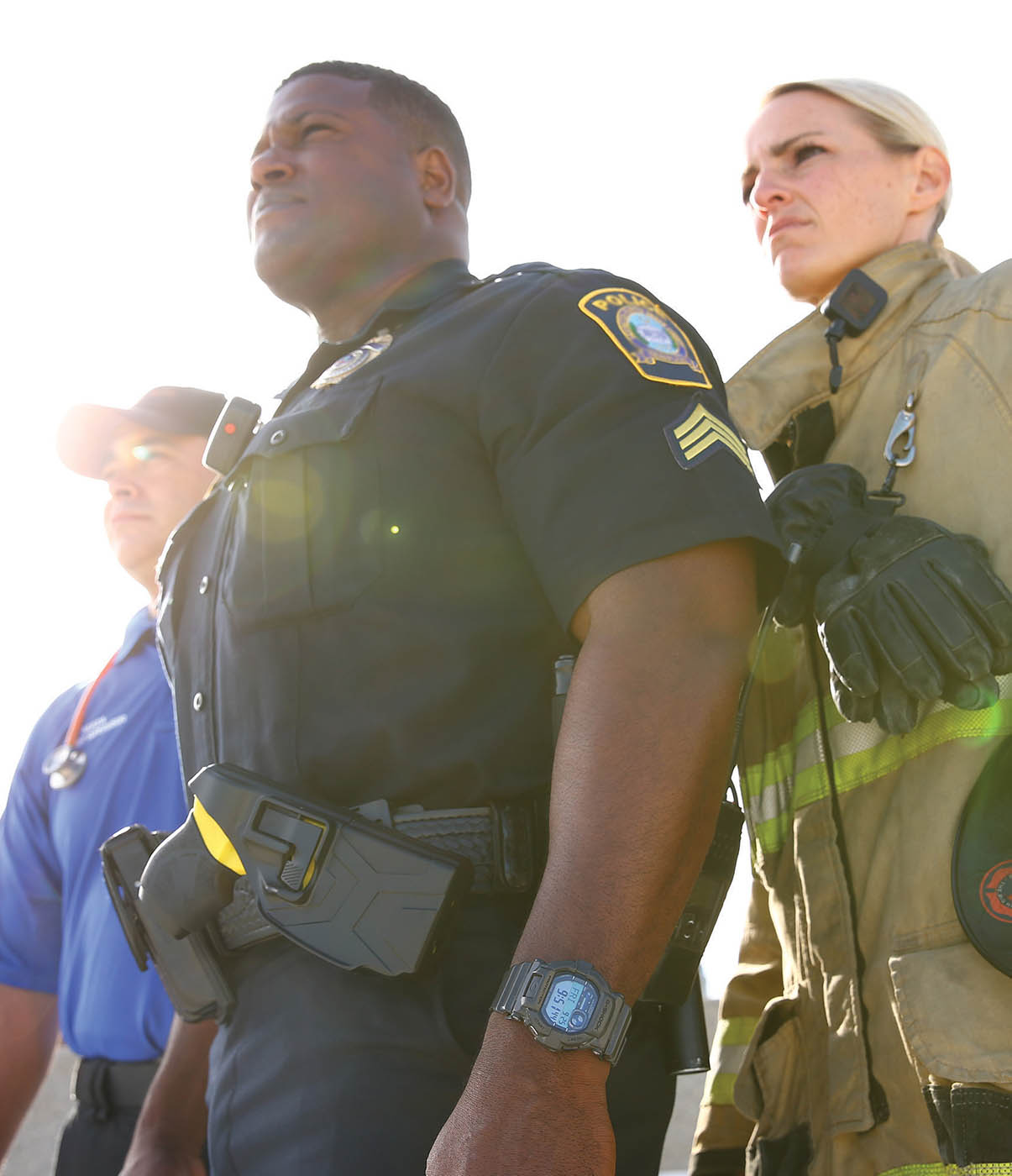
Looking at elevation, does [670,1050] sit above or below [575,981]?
below

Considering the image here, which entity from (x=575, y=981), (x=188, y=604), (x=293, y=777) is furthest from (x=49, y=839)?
(x=575, y=981)

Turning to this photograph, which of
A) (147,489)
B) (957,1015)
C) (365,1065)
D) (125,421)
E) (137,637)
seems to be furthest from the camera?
(125,421)

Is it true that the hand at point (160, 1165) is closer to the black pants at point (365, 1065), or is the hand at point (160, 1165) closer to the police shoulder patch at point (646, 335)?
the black pants at point (365, 1065)

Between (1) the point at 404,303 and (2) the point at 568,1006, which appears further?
(1) the point at 404,303

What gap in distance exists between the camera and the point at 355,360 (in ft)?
6.63

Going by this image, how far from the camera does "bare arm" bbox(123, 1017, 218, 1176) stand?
244cm

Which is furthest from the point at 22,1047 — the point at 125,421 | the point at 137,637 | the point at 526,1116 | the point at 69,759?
the point at 526,1116

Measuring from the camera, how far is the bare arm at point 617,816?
128cm

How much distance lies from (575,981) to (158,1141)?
1486mm

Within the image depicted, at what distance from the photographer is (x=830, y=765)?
2.01 metres

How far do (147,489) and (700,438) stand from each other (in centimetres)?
282

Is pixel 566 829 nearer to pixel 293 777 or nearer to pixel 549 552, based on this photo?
pixel 549 552

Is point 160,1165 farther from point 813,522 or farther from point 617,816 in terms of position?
point 813,522

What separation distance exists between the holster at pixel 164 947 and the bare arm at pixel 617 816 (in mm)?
560
